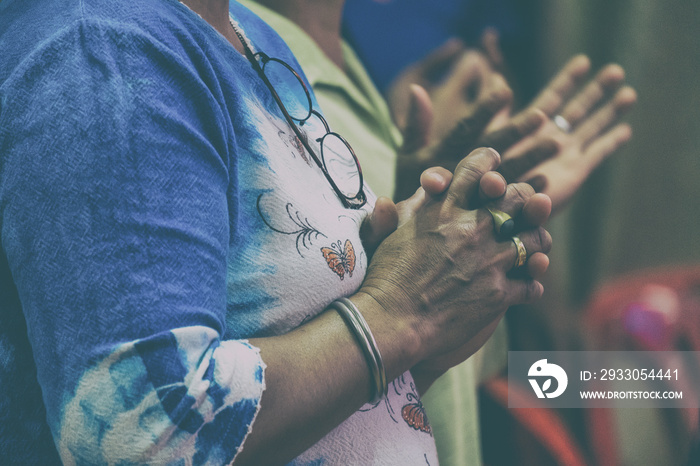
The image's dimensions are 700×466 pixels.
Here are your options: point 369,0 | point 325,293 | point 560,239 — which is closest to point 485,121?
point 325,293

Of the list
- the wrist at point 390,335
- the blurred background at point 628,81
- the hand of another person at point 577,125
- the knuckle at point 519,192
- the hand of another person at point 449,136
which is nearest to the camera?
the wrist at point 390,335

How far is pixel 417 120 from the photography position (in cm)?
96

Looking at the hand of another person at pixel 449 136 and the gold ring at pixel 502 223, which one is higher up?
the gold ring at pixel 502 223

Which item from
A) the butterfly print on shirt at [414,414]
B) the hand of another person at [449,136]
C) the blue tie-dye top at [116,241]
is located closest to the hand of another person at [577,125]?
the hand of another person at [449,136]

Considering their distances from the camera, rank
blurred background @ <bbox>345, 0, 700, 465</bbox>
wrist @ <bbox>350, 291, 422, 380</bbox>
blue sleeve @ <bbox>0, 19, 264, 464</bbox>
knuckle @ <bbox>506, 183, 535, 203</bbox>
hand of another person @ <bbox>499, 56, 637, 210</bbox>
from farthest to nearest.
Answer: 1. blurred background @ <bbox>345, 0, 700, 465</bbox>
2. hand of another person @ <bbox>499, 56, 637, 210</bbox>
3. knuckle @ <bbox>506, 183, 535, 203</bbox>
4. wrist @ <bbox>350, 291, 422, 380</bbox>
5. blue sleeve @ <bbox>0, 19, 264, 464</bbox>

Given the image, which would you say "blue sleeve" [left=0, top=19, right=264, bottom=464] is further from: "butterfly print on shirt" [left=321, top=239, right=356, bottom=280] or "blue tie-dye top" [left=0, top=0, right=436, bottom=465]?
"butterfly print on shirt" [left=321, top=239, right=356, bottom=280]

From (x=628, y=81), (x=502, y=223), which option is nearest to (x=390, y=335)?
(x=502, y=223)

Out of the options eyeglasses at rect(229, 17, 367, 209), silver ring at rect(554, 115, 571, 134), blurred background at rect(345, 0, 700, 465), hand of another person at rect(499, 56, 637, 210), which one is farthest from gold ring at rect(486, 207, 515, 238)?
blurred background at rect(345, 0, 700, 465)

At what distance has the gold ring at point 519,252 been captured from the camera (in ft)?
2.06

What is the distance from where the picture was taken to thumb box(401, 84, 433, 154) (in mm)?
936

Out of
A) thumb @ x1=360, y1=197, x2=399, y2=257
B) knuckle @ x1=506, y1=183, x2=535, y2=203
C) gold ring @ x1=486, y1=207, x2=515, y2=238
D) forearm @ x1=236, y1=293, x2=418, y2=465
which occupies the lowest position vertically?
forearm @ x1=236, y1=293, x2=418, y2=465

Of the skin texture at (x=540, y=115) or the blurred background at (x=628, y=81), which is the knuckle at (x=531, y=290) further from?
the blurred background at (x=628, y=81)

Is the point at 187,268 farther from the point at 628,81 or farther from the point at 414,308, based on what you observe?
the point at 628,81

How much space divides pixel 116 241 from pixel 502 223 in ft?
1.26
